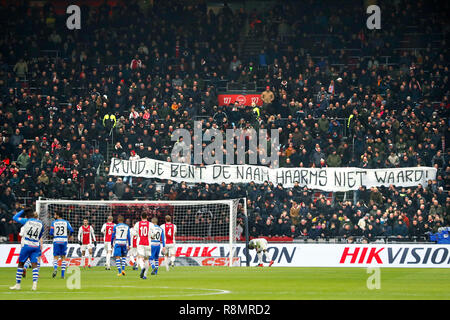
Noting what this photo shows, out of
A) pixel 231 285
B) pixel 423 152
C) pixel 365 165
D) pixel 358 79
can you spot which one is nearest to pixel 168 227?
pixel 231 285

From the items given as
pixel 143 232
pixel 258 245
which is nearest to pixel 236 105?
pixel 258 245

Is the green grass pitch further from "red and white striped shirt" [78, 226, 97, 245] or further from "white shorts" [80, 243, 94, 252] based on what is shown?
"red and white striped shirt" [78, 226, 97, 245]

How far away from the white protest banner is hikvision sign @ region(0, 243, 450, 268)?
12.2 feet

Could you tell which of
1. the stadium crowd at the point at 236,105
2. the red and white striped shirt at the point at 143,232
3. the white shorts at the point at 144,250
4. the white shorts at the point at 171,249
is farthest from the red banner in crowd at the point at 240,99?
the white shorts at the point at 144,250

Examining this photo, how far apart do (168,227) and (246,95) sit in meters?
13.6

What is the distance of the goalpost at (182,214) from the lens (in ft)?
110

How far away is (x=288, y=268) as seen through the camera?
104 ft

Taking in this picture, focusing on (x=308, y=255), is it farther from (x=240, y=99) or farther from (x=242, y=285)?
(x=240, y=99)

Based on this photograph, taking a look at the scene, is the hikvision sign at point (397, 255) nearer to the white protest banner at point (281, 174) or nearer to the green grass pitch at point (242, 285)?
the green grass pitch at point (242, 285)

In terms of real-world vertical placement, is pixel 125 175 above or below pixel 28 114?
below

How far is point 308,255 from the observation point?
33.0 meters

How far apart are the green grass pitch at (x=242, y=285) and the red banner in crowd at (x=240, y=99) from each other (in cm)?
1292

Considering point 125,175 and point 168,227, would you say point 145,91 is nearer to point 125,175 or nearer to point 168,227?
point 125,175

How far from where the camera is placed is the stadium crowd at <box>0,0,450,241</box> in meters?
35.0
